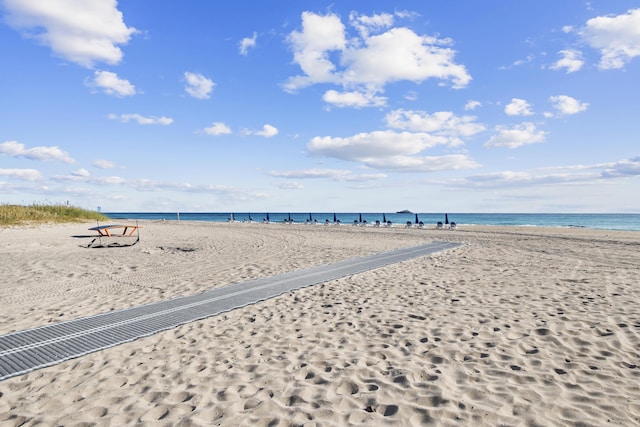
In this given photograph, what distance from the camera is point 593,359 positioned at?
412 cm

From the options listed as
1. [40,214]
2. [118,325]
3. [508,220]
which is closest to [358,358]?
[118,325]

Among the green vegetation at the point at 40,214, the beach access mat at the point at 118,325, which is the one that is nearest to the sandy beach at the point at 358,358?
the beach access mat at the point at 118,325

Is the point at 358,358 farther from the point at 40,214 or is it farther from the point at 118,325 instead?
the point at 40,214

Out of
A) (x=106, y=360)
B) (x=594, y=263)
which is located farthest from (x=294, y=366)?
(x=594, y=263)

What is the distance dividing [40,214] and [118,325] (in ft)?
84.3

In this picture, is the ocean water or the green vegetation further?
the ocean water

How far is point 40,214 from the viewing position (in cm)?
2534

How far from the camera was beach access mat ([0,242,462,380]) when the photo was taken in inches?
177

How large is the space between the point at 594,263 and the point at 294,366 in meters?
11.1

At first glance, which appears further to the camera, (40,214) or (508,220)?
(508,220)

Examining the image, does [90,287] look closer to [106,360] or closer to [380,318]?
[106,360]

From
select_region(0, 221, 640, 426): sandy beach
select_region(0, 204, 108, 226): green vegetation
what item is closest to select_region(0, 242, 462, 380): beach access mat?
select_region(0, 221, 640, 426): sandy beach

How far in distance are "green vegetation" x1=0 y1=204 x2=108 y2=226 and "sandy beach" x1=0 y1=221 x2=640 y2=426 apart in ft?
59.8

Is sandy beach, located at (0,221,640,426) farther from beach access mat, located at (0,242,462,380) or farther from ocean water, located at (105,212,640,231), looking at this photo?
ocean water, located at (105,212,640,231)
